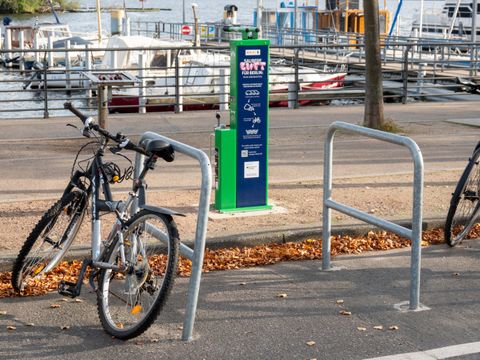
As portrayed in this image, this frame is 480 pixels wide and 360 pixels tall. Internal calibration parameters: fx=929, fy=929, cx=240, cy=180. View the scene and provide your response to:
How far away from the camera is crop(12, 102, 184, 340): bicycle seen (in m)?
5.39

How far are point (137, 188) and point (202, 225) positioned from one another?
1.70 ft

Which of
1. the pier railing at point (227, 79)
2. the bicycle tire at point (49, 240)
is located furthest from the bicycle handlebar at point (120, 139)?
the pier railing at point (227, 79)

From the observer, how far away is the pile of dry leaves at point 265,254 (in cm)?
659

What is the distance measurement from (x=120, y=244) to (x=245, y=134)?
3.10 meters

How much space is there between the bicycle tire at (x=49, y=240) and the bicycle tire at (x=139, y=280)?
0.60 metres

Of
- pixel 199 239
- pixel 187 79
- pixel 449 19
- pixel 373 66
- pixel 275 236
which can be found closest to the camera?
pixel 199 239

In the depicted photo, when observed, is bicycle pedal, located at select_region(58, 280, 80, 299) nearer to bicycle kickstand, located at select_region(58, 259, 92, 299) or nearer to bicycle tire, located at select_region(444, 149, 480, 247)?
bicycle kickstand, located at select_region(58, 259, 92, 299)

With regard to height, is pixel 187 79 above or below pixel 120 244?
below

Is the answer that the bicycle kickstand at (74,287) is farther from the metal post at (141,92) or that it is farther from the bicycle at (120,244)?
the metal post at (141,92)

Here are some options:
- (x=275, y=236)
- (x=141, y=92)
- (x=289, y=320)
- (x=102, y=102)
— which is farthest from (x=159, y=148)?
(x=141, y=92)

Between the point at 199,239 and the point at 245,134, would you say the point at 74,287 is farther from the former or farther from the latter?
the point at 245,134

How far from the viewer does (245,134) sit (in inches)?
331

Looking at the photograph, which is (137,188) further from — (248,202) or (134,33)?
(134,33)

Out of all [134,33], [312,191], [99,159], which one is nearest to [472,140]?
[312,191]
